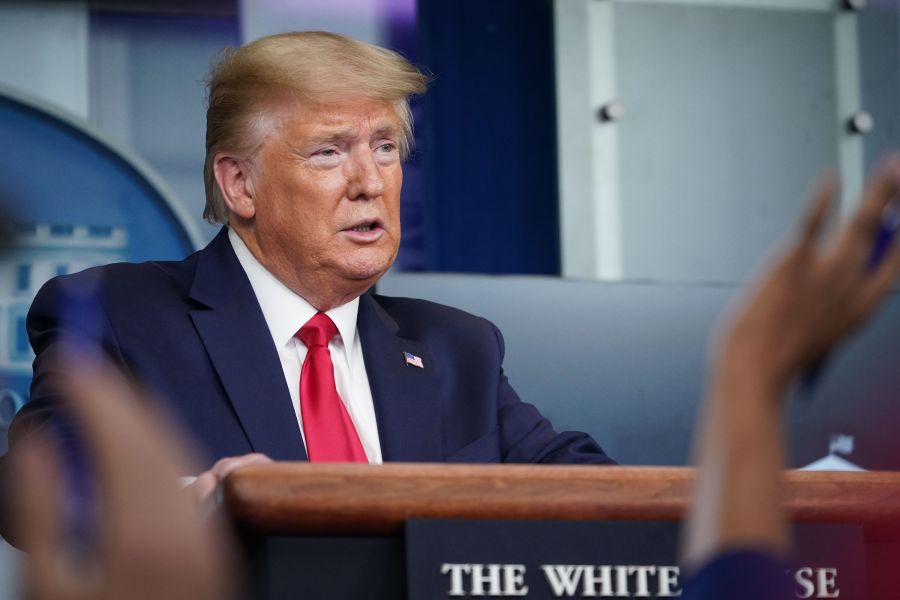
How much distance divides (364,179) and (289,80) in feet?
0.65

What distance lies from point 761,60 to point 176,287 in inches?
103

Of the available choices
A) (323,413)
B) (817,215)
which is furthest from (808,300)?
(323,413)

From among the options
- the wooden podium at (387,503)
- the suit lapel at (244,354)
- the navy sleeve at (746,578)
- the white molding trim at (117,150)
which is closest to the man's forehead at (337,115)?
the suit lapel at (244,354)

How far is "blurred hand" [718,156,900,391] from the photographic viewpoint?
2.04 ft

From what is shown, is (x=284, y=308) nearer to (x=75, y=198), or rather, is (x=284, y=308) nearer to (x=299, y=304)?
(x=299, y=304)

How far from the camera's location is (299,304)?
2299 millimetres

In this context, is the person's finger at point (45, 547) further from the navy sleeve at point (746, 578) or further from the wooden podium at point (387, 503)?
the wooden podium at point (387, 503)

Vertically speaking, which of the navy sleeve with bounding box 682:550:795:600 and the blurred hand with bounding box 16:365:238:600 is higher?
the blurred hand with bounding box 16:365:238:600

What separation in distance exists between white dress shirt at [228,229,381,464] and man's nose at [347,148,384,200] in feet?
0.55

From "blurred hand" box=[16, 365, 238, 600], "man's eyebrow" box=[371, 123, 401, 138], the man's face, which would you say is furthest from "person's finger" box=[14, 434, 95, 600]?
"man's eyebrow" box=[371, 123, 401, 138]

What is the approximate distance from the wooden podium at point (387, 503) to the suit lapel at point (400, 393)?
0.75 metres

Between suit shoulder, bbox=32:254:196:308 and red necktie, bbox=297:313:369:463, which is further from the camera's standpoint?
suit shoulder, bbox=32:254:196:308

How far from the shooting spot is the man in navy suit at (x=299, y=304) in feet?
6.84

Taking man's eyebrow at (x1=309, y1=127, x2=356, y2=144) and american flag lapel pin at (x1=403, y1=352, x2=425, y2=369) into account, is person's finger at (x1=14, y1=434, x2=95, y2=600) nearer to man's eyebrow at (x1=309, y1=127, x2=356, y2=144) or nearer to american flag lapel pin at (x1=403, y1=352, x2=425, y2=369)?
american flag lapel pin at (x1=403, y1=352, x2=425, y2=369)
